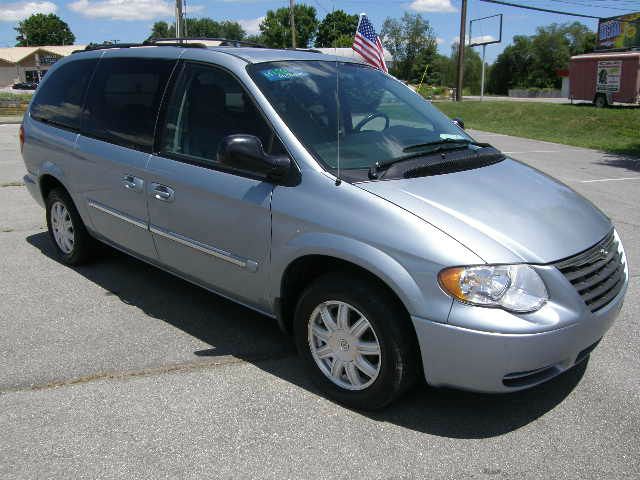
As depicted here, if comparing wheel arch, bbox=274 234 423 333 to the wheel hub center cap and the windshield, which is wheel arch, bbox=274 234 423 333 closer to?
the wheel hub center cap

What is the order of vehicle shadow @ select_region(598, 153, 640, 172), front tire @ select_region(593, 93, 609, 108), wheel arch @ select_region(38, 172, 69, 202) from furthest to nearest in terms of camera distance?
1. front tire @ select_region(593, 93, 609, 108)
2. vehicle shadow @ select_region(598, 153, 640, 172)
3. wheel arch @ select_region(38, 172, 69, 202)

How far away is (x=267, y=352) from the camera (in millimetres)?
3936

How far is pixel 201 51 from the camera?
403cm

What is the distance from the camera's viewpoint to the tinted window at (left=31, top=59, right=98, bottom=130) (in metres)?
5.03

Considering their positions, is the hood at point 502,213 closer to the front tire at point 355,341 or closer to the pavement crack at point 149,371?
the front tire at point 355,341

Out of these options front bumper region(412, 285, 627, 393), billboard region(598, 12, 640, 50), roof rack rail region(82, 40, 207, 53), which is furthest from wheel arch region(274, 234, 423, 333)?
billboard region(598, 12, 640, 50)

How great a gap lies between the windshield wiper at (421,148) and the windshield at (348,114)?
1cm

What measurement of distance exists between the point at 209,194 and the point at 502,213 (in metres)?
1.71

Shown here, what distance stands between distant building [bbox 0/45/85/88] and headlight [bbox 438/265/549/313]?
316ft

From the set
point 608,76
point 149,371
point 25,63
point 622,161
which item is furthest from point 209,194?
point 25,63

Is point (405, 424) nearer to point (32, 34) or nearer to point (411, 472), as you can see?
point (411, 472)

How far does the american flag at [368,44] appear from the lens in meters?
12.4

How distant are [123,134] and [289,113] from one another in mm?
1547

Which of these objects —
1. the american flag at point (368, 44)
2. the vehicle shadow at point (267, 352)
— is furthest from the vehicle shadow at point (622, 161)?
the vehicle shadow at point (267, 352)
